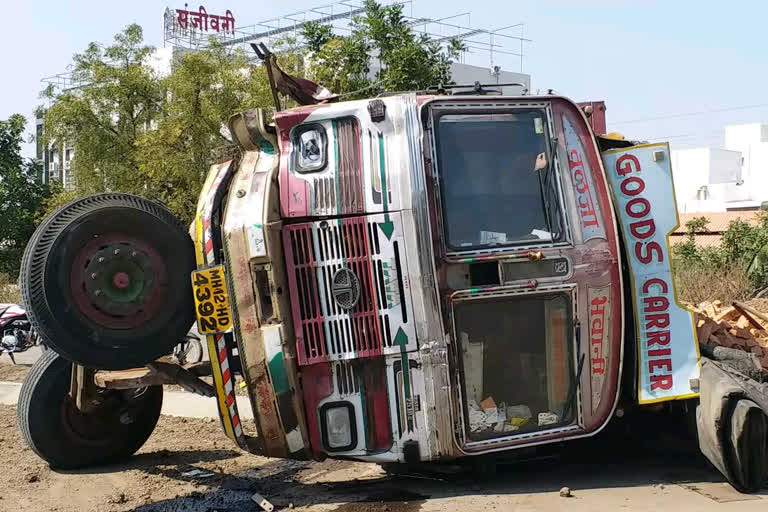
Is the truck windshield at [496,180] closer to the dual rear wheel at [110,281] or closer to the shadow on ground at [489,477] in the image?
the shadow on ground at [489,477]

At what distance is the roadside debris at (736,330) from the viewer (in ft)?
19.8

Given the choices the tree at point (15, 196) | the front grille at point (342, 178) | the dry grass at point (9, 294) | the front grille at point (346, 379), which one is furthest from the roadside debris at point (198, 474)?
the tree at point (15, 196)

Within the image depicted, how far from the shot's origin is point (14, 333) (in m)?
15.2

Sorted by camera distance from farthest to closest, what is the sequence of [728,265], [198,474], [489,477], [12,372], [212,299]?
[728,265]
[12,372]
[198,474]
[489,477]
[212,299]

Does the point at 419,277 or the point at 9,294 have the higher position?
the point at 419,277

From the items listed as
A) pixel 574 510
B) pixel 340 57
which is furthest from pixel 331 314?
Result: pixel 340 57

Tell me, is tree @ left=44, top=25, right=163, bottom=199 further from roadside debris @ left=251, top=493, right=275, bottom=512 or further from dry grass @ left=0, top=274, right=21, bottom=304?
roadside debris @ left=251, top=493, right=275, bottom=512

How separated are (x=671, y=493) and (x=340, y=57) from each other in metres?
15.8

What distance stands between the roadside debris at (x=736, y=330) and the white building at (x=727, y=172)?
50.1 m

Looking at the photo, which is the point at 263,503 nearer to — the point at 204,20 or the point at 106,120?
the point at 106,120

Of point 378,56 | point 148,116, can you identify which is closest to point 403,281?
point 378,56

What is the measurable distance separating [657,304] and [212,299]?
2.64 meters

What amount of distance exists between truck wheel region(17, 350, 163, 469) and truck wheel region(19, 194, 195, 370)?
134cm

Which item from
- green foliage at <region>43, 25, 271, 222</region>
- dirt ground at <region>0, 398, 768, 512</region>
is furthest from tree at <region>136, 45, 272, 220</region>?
dirt ground at <region>0, 398, 768, 512</region>
